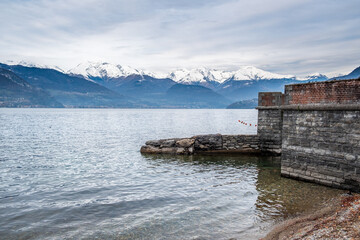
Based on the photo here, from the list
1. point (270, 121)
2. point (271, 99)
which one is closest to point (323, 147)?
point (270, 121)

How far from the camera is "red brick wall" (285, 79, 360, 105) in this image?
11750 millimetres

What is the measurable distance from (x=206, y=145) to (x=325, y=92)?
1283 centimetres

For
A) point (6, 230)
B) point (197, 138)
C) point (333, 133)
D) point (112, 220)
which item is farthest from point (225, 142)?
point (6, 230)

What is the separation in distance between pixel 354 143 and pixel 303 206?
3360 mm

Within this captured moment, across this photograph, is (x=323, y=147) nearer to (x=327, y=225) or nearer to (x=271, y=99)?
(x=327, y=225)

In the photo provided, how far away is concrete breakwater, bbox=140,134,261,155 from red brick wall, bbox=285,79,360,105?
9.55 meters

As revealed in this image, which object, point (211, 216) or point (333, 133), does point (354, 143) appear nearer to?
point (333, 133)

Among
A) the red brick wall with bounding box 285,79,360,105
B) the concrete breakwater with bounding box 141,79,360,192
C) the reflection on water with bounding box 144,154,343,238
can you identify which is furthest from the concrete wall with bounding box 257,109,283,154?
the red brick wall with bounding box 285,79,360,105

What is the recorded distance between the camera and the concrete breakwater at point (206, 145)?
78.0 feet

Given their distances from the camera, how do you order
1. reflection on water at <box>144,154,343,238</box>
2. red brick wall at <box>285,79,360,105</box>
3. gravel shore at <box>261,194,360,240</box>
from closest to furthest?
gravel shore at <box>261,194,360,240</box> → reflection on water at <box>144,154,343,238</box> → red brick wall at <box>285,79,360,105</box>

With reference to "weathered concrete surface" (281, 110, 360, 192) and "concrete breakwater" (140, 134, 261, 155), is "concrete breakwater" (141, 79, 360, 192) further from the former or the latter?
"concrete breakwater" (140, 134, 261, 155)

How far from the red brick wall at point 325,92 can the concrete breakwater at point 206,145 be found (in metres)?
9.55

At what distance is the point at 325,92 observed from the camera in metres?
12.8

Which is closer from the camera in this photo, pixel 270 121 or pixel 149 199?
pixel 149 199
